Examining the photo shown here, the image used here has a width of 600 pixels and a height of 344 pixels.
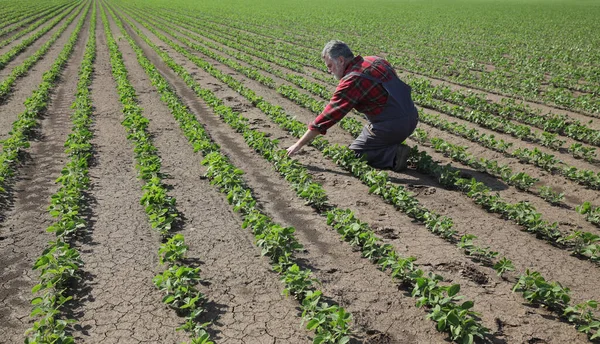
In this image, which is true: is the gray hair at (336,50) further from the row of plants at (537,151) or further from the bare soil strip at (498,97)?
the bare soil strip at (498,97)

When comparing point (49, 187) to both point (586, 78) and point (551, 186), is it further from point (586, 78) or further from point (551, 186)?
point (586, 78)

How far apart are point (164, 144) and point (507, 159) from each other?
5.91 meters

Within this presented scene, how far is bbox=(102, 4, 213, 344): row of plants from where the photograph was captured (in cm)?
391

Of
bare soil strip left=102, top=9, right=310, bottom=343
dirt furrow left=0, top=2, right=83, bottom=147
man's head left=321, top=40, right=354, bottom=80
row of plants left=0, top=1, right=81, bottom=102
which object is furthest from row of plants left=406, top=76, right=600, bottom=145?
row of plants left=0, top=1, right=81, bottom=102

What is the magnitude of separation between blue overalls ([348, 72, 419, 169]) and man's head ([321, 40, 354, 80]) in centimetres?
23

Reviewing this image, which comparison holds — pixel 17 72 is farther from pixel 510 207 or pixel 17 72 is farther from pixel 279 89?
pixel 510 207

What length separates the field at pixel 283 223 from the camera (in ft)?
12.8

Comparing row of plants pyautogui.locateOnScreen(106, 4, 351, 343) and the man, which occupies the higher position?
the man

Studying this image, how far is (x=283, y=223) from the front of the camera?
5.68 meters

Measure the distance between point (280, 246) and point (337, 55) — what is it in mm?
3193

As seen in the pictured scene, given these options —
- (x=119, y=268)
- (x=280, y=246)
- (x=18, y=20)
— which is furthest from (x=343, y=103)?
(x=18, y=20)

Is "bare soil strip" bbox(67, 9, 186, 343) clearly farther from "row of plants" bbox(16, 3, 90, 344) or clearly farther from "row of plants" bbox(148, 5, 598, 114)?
"row of plants" bbox(148, 5, 598, 114)

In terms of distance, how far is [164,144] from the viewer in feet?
27.7

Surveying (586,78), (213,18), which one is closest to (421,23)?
(213,18)
